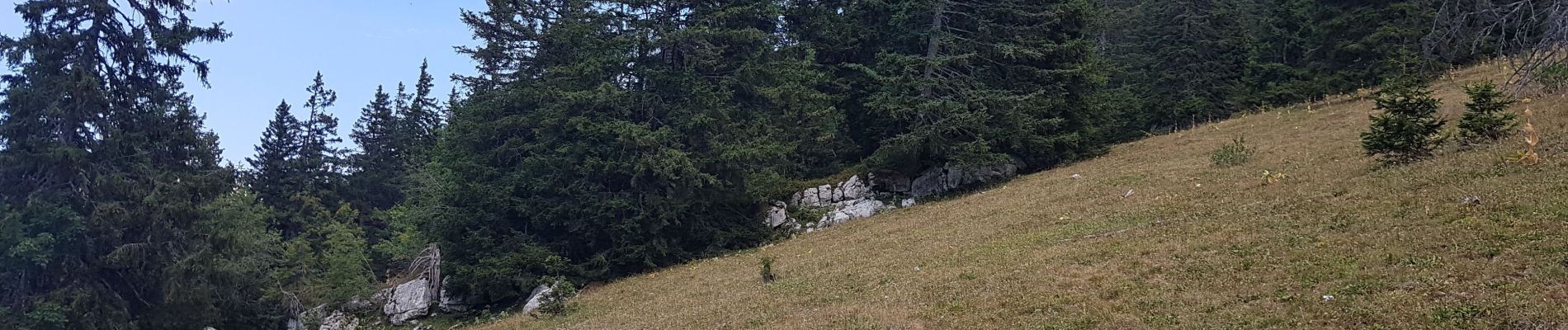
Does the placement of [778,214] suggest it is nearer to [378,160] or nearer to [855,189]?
[855,189]

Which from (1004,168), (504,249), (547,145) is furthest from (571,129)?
(1004,168)

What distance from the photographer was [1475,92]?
41.5 feet

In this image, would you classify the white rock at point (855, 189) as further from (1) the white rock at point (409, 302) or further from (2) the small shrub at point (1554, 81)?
(2) the small shrub at point (1554, 81)

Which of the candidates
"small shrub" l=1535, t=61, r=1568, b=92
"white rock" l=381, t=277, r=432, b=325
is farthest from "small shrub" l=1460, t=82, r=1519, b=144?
"white rock" l=381, t=277, r=432, b=325

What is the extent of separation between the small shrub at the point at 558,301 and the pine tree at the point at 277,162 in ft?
120

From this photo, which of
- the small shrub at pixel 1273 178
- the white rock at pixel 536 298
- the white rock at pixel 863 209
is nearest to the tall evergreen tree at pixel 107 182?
the white rock at pixel 536 298

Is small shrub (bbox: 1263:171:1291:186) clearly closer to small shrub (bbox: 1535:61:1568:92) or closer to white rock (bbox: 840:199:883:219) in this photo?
small shrub (bbox: 1535:61:1568:92)

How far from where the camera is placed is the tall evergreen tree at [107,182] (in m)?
19.0

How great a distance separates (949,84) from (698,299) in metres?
13.9

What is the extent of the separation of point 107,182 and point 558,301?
464 inches

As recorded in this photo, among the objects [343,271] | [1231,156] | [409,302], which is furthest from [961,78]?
[343,271]

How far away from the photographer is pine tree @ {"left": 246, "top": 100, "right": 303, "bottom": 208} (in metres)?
47.4

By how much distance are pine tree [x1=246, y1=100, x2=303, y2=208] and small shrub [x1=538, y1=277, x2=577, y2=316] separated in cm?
3672

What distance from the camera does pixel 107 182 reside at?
64.1 feet
